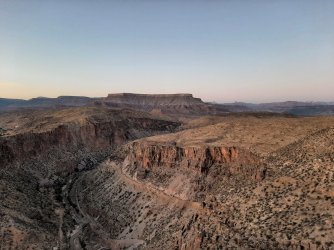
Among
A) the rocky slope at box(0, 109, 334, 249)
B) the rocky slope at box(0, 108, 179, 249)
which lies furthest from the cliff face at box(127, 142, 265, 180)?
the rocky slope at box(0, 108, 179, 249)

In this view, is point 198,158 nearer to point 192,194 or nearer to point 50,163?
point 192,194

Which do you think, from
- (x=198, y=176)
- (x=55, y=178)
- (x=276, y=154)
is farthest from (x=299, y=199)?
(x=55, y=178)

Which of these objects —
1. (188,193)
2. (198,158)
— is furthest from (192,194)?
(198,158)

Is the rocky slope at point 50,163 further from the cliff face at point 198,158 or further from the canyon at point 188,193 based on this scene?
the cliff face at point 198,158

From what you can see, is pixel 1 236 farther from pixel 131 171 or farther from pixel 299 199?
pixel 299 199

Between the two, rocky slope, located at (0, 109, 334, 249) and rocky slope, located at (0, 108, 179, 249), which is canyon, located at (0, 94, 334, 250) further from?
rocky slope, located at (0, 108, 179, 249)
